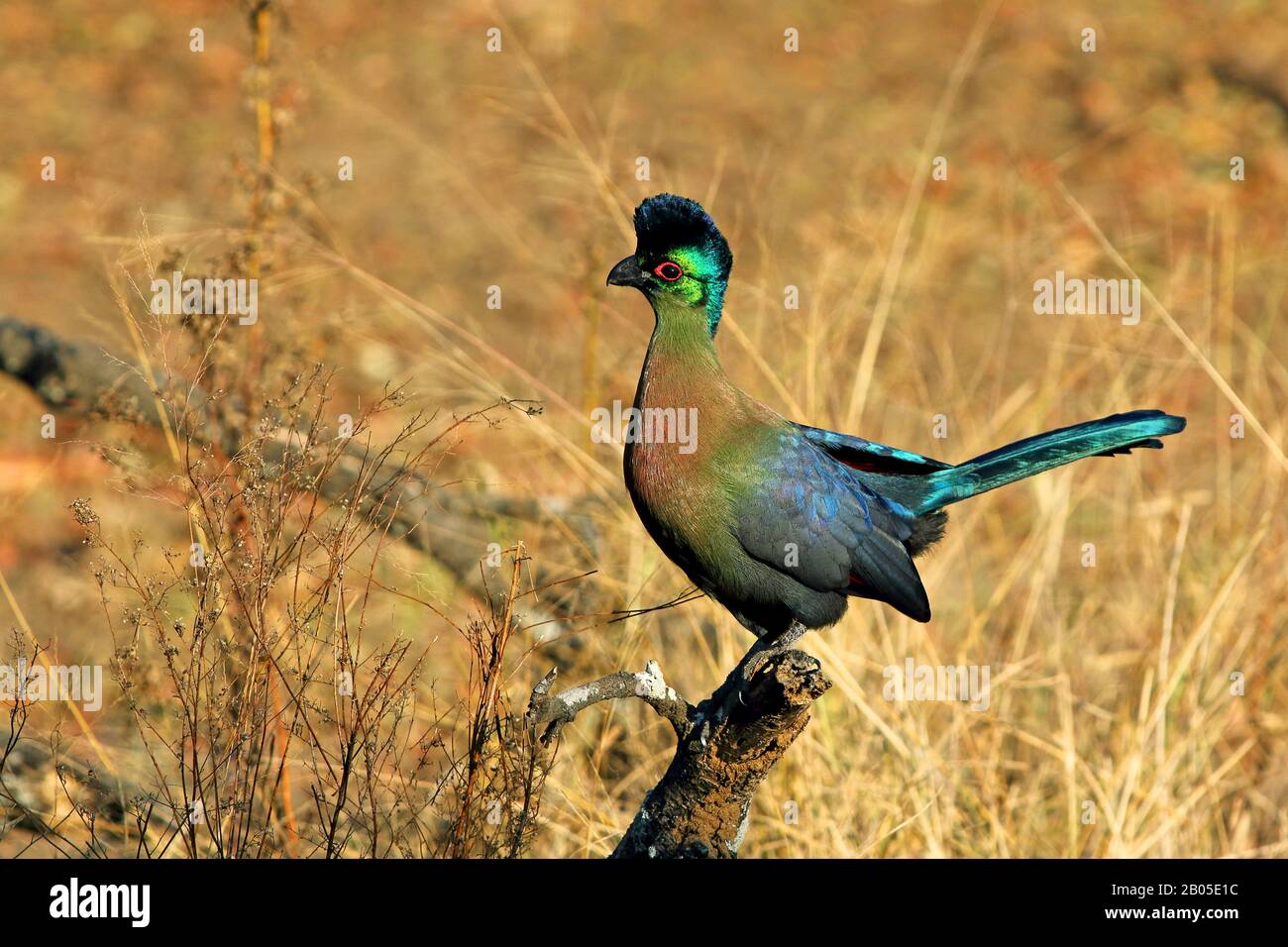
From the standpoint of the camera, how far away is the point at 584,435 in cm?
514

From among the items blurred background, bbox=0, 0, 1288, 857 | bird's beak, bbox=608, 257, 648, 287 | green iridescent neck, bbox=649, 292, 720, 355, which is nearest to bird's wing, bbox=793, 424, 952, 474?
green iridescent neck, bbox=649, 292, 720, 355

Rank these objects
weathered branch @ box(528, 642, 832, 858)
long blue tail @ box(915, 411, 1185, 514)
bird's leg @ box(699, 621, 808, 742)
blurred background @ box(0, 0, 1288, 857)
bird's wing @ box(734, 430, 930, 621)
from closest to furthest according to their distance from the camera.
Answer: weathered branch @ box(528, 642, 832, 858), bird's leg @ box(699, 621, 808, 742), bird's wing @ box(734, 430, 930, 621), long blue tail @ box(915, 411, 1185, 514), blurred background @ box(0, 0, 1288, 857)

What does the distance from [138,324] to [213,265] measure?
→ 4.32 feet

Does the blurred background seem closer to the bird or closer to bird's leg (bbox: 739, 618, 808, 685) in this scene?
the bird

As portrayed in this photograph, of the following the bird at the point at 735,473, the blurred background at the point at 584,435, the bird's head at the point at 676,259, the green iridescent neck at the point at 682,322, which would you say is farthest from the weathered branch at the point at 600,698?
the bird's head at the point at 676,259

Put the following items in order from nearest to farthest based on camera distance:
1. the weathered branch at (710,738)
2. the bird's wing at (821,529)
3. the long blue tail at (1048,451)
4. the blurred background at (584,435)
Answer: the weathered branch at (710,738), the bird's wing at (821,529), the long blue tail at (1048,451), the blurred background at (584,435)

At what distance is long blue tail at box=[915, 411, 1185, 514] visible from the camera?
3471 mm

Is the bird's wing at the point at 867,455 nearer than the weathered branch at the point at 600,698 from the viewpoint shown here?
No

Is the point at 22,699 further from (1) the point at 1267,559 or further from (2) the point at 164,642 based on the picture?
(1) the point at 1267,559

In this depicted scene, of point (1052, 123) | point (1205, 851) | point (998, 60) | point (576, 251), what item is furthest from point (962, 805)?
point (998, 60)

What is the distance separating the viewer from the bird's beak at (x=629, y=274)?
10.7ft

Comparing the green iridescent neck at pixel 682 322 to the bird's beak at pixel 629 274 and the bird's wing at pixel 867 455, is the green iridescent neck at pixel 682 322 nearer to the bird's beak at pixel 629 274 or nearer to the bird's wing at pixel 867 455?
the bird's beak at pixel 629 274

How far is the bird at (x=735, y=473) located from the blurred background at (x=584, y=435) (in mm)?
382

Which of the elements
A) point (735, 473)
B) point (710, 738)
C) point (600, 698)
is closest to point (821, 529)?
point (735, 473)
